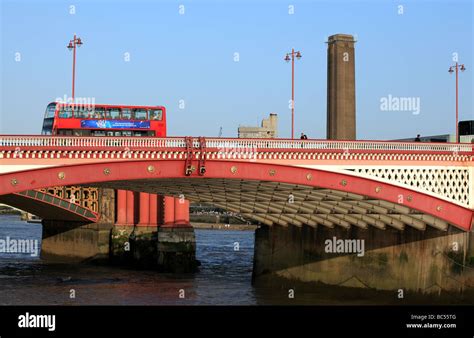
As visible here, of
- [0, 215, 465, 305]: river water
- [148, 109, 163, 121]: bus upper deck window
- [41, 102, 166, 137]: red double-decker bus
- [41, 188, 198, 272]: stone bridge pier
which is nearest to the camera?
[0, 215, 465, 305]: river water

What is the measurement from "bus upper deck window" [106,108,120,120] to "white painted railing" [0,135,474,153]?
1332 cm

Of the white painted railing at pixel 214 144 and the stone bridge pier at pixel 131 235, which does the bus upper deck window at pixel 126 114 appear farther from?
the stone bridge pier at pixel 131 235

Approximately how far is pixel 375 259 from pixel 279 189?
7631 mm

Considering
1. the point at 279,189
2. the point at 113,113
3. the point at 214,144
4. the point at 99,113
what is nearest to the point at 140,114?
the point at 113,113

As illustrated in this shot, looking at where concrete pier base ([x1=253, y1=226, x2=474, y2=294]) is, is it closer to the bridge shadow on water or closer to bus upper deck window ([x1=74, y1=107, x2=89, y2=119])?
the bridge shadow on water

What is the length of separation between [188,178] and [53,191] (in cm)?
3865

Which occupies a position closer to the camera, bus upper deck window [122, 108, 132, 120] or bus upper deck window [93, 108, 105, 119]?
bus upper deck window [93, 108, 105, 119]

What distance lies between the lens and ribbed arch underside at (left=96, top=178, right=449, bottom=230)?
5075 centimetres

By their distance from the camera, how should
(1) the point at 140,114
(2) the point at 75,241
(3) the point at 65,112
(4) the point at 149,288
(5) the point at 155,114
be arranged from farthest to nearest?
(2) the point at 75,241, (4) the point at 149,288, (5) the point at 155,114, (1) the point at 140,114, (3) the point at 65,112

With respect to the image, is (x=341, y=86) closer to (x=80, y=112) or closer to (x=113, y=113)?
(x=113, y=113)

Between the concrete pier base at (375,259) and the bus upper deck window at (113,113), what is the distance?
551 inches

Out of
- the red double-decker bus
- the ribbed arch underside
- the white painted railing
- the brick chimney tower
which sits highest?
the brick chimney tower

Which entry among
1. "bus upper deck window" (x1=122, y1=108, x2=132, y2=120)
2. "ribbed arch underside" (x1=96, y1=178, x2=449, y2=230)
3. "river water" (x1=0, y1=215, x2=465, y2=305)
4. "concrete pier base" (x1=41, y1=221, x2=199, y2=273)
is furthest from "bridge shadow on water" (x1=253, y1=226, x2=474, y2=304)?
"bus upper deck window" (x1=122, y1=108, x2=132, y2=120)

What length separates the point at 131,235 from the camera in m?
79.8
